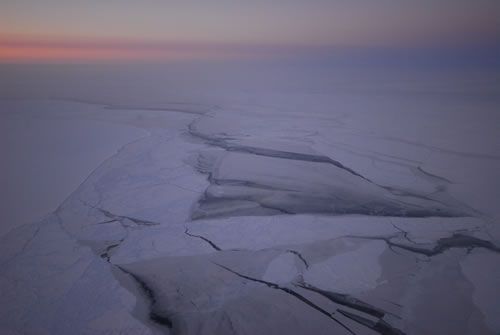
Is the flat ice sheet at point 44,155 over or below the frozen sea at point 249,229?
below

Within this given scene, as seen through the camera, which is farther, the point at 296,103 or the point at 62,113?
the point at 296,103

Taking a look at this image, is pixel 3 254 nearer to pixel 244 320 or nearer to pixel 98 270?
pixel 98 270

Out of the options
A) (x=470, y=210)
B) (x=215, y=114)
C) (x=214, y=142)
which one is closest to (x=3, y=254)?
(x=214, y=142)

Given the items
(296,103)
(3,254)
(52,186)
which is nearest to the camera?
(3,254)

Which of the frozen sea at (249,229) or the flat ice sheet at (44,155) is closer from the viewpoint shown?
the frozen sea at (249,229)

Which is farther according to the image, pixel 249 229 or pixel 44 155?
pixel 44 155

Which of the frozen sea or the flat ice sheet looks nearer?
the frozen sea

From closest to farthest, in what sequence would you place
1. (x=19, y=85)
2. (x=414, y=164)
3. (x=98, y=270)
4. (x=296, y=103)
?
(x=98, y=270), (x=414, y=164), (x=296, y=103), (x=19, y=85)

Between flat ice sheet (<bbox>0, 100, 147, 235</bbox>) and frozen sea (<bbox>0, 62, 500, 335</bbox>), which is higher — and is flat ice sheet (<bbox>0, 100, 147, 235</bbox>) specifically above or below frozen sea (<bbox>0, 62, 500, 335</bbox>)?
below
